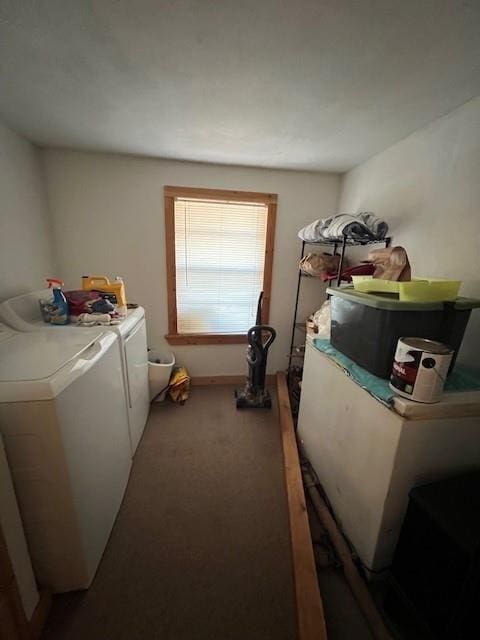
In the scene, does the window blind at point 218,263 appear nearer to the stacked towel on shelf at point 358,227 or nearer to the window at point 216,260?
the window at point 216,260

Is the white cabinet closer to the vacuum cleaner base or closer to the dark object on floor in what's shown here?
the dark object on floor

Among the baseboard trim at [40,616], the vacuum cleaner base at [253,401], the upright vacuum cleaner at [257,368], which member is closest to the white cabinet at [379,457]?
the upright vacuum cleaner at [257,368]

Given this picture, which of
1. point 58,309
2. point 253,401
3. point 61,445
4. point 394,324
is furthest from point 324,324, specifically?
Result: point 58,309

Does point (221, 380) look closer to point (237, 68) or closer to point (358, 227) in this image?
point (358, 227)

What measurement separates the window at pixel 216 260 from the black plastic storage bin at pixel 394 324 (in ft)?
4.90

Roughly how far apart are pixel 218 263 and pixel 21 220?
61.7 inches

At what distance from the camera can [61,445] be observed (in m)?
0.81

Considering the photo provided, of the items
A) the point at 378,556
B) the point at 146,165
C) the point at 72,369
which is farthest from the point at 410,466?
the point at 146,165

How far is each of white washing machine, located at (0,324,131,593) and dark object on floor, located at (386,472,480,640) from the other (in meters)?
1.24

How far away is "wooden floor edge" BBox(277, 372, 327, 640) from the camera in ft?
2.76

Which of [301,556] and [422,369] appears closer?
[422,369]


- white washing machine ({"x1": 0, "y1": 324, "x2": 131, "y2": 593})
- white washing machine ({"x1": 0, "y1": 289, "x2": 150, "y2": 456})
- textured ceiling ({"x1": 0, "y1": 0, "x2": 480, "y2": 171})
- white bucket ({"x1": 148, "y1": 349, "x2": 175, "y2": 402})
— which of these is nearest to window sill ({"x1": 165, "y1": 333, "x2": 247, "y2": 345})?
white bucket ({"x1": 148, "y1": 349, "x2": 175, "y2": 402})

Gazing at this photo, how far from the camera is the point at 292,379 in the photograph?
98.3 inches

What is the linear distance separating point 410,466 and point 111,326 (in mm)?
1604
